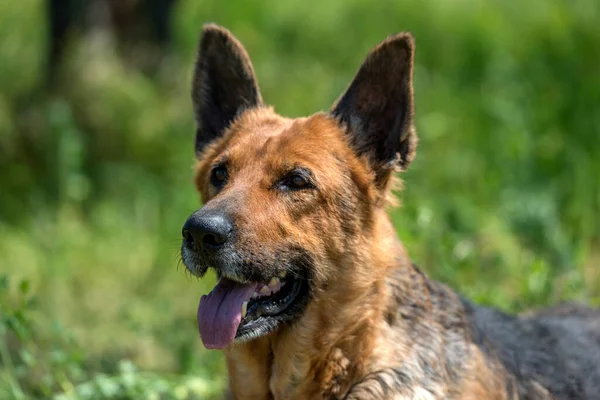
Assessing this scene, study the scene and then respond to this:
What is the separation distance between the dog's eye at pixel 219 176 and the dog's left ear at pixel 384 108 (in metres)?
0.71

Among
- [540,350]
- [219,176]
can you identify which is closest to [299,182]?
[219,176]

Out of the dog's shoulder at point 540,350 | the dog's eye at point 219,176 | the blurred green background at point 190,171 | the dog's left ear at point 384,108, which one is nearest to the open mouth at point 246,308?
the dog's eye at point 219,176

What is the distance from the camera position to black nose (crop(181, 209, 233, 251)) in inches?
162

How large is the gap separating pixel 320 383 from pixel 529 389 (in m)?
1.17

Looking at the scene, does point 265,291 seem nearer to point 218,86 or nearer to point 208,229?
point 208,229

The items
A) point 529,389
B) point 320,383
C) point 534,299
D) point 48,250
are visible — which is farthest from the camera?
point 48,250

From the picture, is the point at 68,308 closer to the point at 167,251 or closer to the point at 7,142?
the point at 167,251

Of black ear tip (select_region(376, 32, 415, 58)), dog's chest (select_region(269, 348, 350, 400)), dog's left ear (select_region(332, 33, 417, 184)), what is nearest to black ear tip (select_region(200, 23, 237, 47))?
dog's left ear (select_region(332, 33, 417, 184))

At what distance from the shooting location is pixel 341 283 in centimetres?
456

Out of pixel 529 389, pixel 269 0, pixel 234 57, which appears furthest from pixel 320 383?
pixel 269 0

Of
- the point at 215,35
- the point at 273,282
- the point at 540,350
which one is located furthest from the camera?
the point at 215,35

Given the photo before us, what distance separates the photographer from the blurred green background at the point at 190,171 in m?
6.55

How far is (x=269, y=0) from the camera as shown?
534 inches

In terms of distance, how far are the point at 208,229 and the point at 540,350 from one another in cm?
208
